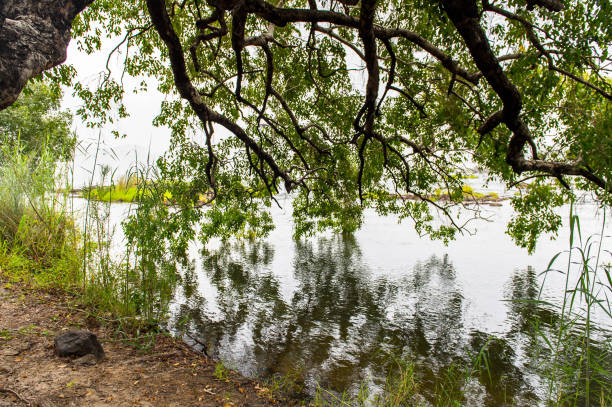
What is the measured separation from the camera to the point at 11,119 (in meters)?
14.6

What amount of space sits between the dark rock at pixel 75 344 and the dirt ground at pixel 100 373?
0.07m

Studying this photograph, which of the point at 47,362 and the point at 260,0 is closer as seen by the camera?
the point at 260,0

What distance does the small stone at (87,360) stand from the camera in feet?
8.95

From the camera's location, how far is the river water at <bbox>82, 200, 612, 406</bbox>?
4.07 meters

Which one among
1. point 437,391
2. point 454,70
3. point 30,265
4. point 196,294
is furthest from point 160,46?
point 437,391

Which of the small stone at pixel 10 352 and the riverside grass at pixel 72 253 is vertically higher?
the riverside grass at pixel 72 253

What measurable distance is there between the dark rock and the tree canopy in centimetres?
214

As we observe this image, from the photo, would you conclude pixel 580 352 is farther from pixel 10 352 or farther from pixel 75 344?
pixel 10 352

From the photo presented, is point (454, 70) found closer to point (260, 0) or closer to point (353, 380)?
point (260, 0)

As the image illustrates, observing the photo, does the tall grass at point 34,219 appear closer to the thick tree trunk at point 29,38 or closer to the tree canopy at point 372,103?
the tree canopy at point 372,103

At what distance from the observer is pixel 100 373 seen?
270 cm

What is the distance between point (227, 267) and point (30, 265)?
15.5 ft

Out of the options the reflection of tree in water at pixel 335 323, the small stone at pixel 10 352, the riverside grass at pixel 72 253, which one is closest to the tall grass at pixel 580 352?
the reflection of tree in water at pixel 335 323

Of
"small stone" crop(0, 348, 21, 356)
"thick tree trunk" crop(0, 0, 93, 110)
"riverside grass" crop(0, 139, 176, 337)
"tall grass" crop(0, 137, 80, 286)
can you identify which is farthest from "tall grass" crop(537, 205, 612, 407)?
"tall grass" crop(0, 137, 80, 286)
